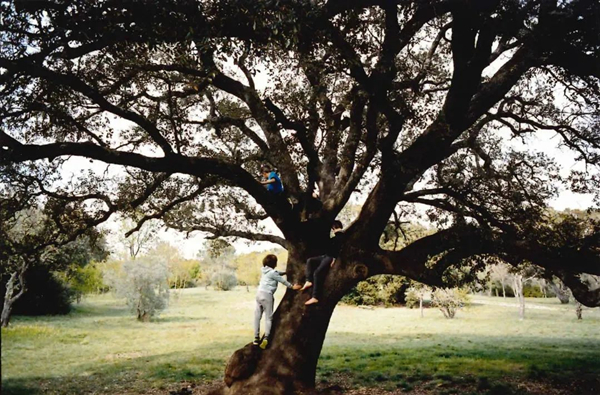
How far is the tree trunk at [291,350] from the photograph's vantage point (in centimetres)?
775

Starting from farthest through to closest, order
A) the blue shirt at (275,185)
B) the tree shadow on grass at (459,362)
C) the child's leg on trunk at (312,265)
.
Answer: the tree shadow on grass at (459,362), the blue shirt at (275,185), the child's leg on trunk at (312,265)

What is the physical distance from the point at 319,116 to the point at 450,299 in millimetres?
18876

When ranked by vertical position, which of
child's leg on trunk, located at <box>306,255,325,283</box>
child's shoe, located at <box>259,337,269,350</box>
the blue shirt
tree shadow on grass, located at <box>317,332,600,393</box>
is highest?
the blue shirt

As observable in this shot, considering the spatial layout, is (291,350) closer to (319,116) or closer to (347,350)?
(319,116)

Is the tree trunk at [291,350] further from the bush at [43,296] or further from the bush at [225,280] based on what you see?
the bush at [225,280]

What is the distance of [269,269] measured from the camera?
789 centimetres

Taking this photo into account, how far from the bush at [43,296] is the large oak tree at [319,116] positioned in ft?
50.6

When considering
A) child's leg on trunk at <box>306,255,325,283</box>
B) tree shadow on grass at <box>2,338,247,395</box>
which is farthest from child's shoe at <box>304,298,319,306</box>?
tree shadow on grass at <box>2,338,247,395</box>

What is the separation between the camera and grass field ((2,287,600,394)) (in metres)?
10.4

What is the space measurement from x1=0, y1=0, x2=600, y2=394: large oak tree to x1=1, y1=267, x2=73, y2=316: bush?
1542 cm

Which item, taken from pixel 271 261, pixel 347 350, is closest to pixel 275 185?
pixel 271 261

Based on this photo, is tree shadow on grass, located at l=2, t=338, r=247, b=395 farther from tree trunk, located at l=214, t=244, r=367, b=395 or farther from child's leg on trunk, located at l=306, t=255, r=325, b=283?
child's leg on trunk, located at l=306, t=255, r=325, b=283

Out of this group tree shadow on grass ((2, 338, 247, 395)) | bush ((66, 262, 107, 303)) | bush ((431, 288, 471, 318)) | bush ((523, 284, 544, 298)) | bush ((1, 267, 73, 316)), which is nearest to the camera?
tree shadow on grass ((2, 338, 247, 395))

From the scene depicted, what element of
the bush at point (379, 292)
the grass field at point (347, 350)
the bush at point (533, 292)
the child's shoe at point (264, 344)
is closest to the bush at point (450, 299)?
the grass field at point (347, 350)
